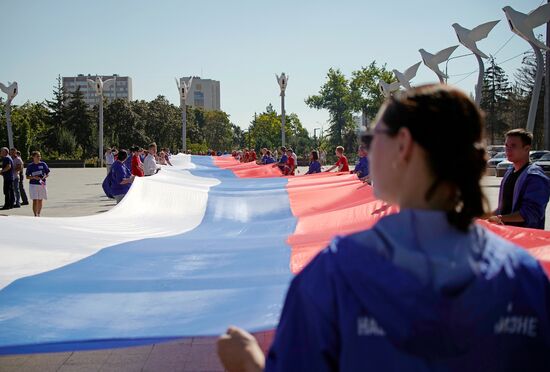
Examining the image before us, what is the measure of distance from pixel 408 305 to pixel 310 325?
23 centimetres

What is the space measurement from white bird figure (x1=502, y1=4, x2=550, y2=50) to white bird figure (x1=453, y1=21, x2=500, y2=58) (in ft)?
3.63

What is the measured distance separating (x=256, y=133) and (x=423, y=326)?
299ft

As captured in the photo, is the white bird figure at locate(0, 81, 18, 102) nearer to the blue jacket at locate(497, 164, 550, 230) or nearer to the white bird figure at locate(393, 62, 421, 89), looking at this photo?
the white bird figure at locate(393, 62, 421, 89)

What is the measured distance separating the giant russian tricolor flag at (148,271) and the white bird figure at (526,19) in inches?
576

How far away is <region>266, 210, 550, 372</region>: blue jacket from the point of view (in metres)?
1.28

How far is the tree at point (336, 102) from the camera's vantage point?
8956 cm

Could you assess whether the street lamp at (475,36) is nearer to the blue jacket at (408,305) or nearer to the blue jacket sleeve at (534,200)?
the blue jacket sleeve at (534,200)

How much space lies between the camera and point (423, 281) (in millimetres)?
1281

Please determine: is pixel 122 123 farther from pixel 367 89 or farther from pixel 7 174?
pixel 7 174

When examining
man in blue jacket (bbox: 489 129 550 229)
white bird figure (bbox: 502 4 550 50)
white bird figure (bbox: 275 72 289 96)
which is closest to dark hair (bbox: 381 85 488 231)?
man in blue jacket (bbox: 489 129 550 229)

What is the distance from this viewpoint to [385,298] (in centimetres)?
128

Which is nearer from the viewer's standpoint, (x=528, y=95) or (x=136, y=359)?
(x=136, y=359)

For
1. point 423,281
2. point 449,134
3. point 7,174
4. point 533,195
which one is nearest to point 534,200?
point 533,195

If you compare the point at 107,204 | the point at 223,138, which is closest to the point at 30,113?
the point at 223,138
